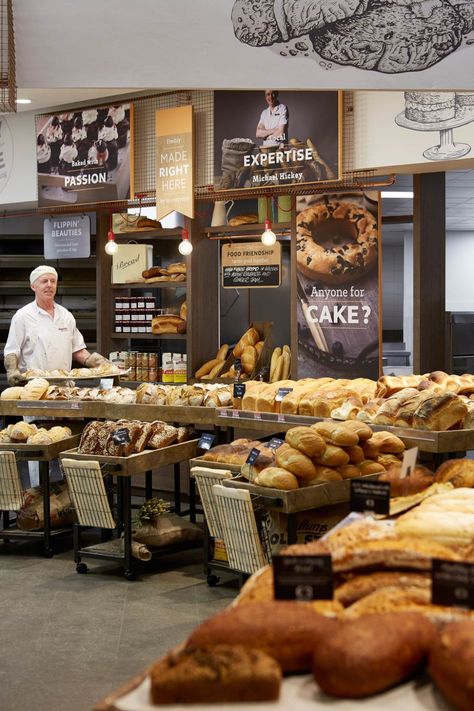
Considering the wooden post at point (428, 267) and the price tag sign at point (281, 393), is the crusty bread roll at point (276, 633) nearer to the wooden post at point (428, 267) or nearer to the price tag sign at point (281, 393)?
the price tag sign at point (281, 393)

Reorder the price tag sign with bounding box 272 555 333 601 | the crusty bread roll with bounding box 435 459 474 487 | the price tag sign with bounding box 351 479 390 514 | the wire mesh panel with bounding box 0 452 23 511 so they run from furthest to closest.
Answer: the wire mesh panel with bounding box 0 452 23 511, the crusty bread roll with bounding box 435 459 474 487, the price tag sign with bounding box 351 479 390 514, the price tag sign with bounding box 272 555 333 601

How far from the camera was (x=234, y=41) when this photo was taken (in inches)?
121

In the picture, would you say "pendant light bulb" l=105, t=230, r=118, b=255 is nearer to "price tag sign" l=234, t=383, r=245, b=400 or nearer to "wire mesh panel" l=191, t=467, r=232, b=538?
"price tag sign" l=234, t=383, r=245, b=400

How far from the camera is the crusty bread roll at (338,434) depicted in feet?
14.1

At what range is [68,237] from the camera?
29.8 feet

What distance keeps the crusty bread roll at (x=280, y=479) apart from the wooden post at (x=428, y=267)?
3.36m

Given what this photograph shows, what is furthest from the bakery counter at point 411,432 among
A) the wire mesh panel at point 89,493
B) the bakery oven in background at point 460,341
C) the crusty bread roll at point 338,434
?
the bakery oven in background at point 460,341

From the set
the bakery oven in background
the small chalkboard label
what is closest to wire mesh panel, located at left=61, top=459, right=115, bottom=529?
the small chalkboard label

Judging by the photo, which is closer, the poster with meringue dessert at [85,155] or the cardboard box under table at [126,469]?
the cardboard box under table at [126,469]

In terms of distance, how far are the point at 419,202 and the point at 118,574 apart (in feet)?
12.3

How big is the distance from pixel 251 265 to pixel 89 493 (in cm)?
313

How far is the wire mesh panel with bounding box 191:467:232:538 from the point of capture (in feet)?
16.4

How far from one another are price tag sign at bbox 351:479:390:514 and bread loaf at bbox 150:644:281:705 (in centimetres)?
107

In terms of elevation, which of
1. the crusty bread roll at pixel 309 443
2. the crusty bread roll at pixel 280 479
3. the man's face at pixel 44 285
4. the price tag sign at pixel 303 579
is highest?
the man's face at pixel 44 285
